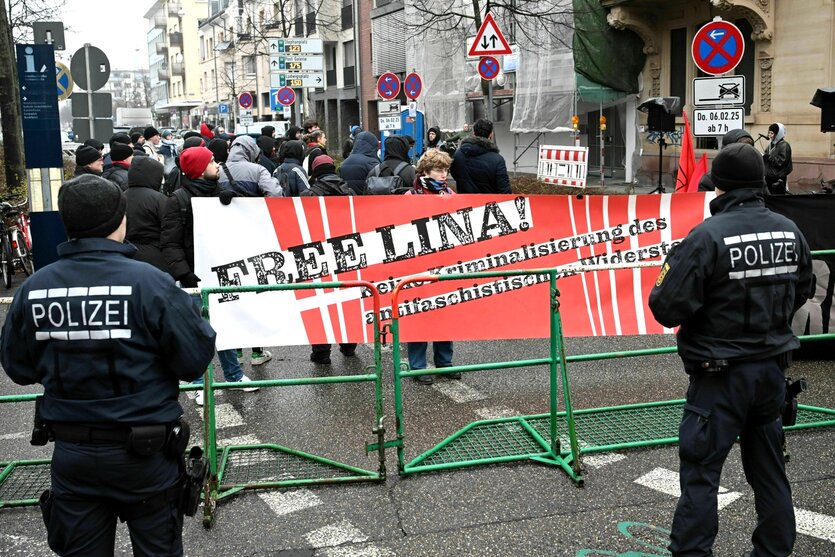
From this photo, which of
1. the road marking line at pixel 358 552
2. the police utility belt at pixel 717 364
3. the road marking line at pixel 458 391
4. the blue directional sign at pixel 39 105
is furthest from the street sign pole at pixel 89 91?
the police utility belt at pixel 717 364

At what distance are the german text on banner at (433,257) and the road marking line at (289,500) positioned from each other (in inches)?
62.1

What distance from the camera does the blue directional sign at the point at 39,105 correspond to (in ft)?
30.4

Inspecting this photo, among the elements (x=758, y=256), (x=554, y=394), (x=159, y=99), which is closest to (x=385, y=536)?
(x=554, y=394)

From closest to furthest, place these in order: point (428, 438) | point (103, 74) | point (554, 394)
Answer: point (554, 394), point (428, 438), point (103, 74)

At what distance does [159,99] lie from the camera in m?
122

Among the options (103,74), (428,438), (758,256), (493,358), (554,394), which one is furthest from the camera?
(103,74)

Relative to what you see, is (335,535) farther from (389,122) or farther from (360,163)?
(389,122)

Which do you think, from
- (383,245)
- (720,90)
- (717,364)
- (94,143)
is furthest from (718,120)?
(94,143)

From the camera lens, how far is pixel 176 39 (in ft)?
328

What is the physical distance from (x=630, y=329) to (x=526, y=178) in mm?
20426

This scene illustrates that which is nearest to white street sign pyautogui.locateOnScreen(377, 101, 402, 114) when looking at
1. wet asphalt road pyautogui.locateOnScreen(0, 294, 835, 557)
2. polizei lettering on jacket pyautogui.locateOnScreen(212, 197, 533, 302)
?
polizei lettering on jacket pyautogui.locateOnScreen(212, 197, 533, 302)

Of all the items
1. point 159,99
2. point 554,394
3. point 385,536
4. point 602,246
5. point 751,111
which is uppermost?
point 159,99

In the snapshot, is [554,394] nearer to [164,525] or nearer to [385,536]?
[385,536]

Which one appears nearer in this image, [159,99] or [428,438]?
[428,438]
